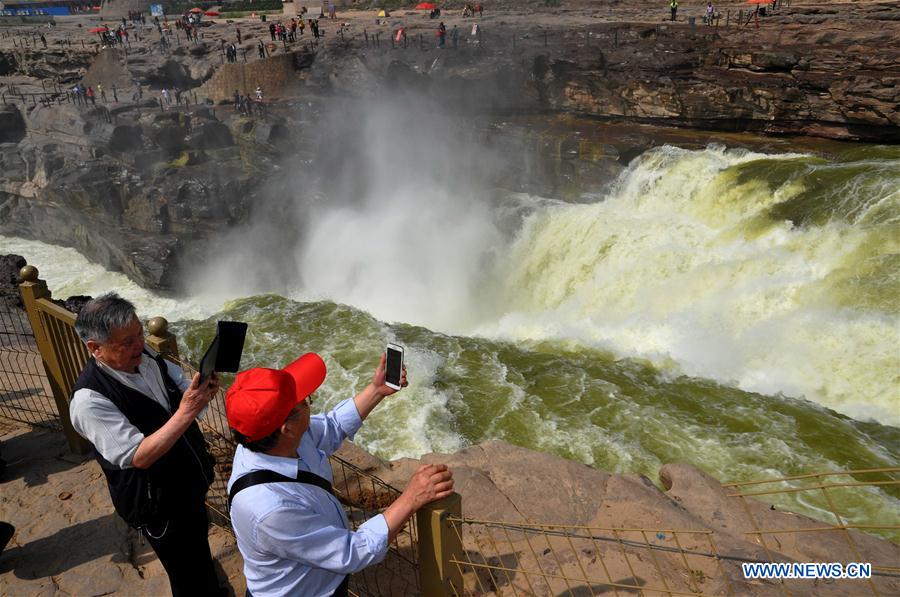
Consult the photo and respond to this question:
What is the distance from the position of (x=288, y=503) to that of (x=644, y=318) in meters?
10.1

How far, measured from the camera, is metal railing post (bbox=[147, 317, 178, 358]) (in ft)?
12.8

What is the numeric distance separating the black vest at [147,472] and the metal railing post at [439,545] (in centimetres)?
125

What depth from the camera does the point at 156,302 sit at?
16984 mm

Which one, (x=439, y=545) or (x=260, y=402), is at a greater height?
(x=260, y=402)

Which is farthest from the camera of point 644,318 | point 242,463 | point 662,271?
point 662,271

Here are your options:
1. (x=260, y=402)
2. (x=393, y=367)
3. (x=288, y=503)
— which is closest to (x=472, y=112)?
(x=393, y=367)

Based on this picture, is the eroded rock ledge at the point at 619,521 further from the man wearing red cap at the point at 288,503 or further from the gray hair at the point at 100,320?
the gray hair at the point at 100,320

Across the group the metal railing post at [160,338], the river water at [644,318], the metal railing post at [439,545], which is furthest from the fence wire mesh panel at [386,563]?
the river water at [644,318]

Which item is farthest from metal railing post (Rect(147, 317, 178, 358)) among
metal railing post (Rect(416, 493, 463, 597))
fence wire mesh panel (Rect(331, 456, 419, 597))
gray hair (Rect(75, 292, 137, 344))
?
metal railing post (Rect(416, 493, 463, 597))

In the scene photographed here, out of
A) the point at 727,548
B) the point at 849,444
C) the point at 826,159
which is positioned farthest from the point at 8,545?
the point at 826,159

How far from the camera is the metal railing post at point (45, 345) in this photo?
4.41m

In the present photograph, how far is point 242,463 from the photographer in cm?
220

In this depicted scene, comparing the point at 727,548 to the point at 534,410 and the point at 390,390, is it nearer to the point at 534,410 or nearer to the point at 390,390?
the point at 390,390

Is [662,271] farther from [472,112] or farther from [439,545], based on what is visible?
[439,545]
